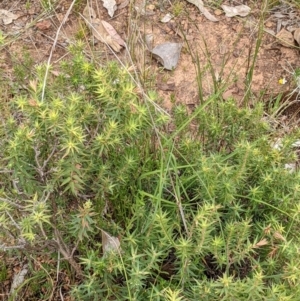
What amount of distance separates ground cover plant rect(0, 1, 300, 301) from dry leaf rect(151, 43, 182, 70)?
103 cm

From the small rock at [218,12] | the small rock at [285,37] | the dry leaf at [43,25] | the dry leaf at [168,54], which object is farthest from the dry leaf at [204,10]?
the dry leaf at [43,25]

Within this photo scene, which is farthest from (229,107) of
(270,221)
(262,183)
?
(270,221)

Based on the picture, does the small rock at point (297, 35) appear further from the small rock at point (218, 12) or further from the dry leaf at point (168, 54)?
the dry leaf at point (168, 54)

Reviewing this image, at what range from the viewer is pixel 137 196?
7.32 feet

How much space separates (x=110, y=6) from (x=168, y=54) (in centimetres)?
55

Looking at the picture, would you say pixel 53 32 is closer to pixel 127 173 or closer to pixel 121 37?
pixel 121 37

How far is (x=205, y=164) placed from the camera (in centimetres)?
212

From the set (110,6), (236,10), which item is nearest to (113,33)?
(110,6)

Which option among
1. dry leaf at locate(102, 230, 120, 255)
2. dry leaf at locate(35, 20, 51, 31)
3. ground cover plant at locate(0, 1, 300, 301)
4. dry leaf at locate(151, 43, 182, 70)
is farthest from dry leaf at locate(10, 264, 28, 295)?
dry leaf at locate(35, 20, 51, 31)

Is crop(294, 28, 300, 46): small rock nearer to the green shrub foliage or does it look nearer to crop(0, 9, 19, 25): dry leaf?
the green shrub foliage

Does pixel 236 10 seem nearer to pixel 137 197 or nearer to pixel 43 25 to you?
pixel 43 25

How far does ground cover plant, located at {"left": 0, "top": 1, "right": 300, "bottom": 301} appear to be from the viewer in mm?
1923

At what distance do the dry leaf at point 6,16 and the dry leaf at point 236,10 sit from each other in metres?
1.38

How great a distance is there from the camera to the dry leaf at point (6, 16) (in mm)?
3641
